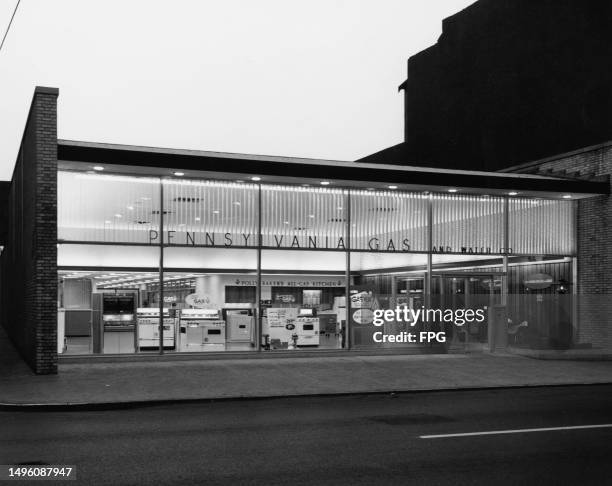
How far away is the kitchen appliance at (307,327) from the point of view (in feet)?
69.3

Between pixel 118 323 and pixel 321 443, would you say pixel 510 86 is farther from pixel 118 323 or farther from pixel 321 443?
pixel 321 443

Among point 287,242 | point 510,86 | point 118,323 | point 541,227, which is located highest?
point 510,86

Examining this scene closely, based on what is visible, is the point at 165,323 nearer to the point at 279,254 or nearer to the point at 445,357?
the point at 279,254

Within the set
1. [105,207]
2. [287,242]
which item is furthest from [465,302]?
[105,207]

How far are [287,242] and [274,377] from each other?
5245mm

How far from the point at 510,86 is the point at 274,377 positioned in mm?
22028

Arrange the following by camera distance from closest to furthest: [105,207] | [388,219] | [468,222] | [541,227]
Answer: [105,207], [388,219], [468,222], [541,227]

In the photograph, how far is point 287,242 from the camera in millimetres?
20609

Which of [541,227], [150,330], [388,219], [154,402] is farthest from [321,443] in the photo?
[541,227]

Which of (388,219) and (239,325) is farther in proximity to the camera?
(388,219)

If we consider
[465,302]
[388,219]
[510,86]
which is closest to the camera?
[388,219]

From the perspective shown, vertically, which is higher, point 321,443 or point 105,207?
point 105,207

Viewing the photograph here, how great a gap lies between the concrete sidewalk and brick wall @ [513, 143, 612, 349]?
7.88 feet
